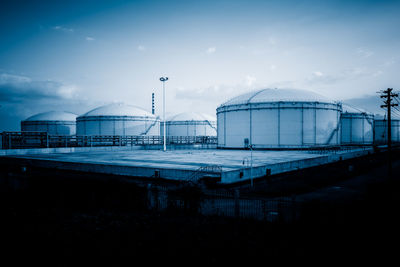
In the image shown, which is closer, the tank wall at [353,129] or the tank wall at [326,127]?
the tank wall at [326,127]

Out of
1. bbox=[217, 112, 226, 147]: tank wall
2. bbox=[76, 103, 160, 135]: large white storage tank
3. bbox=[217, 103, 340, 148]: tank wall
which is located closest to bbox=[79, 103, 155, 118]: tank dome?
bbox=[76, 103, 160, 135]: large white storage tank

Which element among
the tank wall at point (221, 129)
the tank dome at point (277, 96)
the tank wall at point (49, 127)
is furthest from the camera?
the tank wall at point (49, 127)

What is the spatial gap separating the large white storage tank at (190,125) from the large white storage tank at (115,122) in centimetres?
1222

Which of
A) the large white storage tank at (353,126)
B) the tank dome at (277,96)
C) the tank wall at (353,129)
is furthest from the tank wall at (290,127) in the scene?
the tank wall at (353,129)

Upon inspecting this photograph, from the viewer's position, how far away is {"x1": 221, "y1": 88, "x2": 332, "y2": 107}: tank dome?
48938 millimetres

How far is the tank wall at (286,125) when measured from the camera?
155ft

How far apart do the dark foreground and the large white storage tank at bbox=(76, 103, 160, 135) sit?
163ft

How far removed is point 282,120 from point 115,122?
36040 mm

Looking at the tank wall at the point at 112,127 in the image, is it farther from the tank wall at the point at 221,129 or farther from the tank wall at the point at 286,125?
the tank wall at the point at 286,125

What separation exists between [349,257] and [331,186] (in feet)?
43.2

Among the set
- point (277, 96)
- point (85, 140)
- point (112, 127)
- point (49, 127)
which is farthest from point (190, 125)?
point (49, 127)

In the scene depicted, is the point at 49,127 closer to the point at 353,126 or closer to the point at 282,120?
the point at 282,120

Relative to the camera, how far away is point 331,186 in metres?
19.9

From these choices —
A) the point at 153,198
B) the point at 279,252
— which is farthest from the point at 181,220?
the point at 279,252
